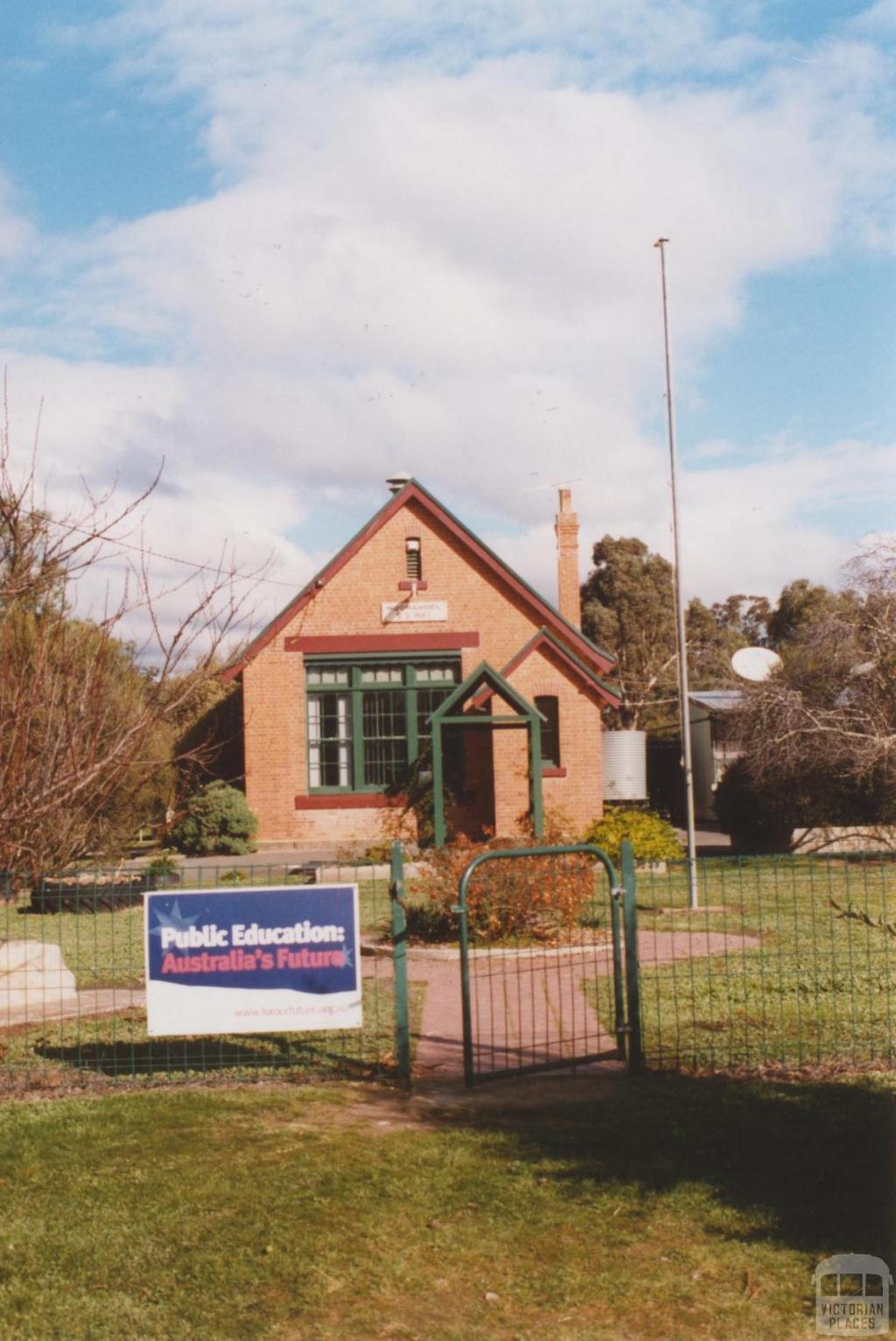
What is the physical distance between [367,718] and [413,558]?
3.34m

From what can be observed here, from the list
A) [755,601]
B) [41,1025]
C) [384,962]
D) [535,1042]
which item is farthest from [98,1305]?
[755,601]

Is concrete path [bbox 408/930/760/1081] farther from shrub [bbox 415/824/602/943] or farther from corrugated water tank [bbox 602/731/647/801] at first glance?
corrugated water tank [bbox 602/731/647/801]

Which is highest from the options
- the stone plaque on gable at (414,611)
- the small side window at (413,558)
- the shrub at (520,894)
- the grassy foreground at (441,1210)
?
the small side window at (413,558)

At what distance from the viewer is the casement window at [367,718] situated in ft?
85.7

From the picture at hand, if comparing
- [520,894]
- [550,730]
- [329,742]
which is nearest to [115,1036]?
[520,894]

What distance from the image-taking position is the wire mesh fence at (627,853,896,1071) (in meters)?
8.59

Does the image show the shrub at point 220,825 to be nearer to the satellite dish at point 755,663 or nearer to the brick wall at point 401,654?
the brick wall at point 401,654

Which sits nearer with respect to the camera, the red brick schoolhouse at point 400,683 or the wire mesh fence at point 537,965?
the wire mesh fence at point 537,965

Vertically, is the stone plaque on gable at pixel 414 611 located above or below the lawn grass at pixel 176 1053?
above

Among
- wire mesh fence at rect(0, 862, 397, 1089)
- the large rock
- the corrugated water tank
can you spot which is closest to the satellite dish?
the corrugated water tank

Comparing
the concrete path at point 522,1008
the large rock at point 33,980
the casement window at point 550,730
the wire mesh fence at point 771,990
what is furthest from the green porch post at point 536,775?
the large rock at point 33,980

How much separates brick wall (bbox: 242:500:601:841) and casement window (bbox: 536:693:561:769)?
0.34 m

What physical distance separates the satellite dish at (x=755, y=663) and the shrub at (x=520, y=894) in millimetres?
12341

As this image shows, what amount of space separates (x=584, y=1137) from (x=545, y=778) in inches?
732
